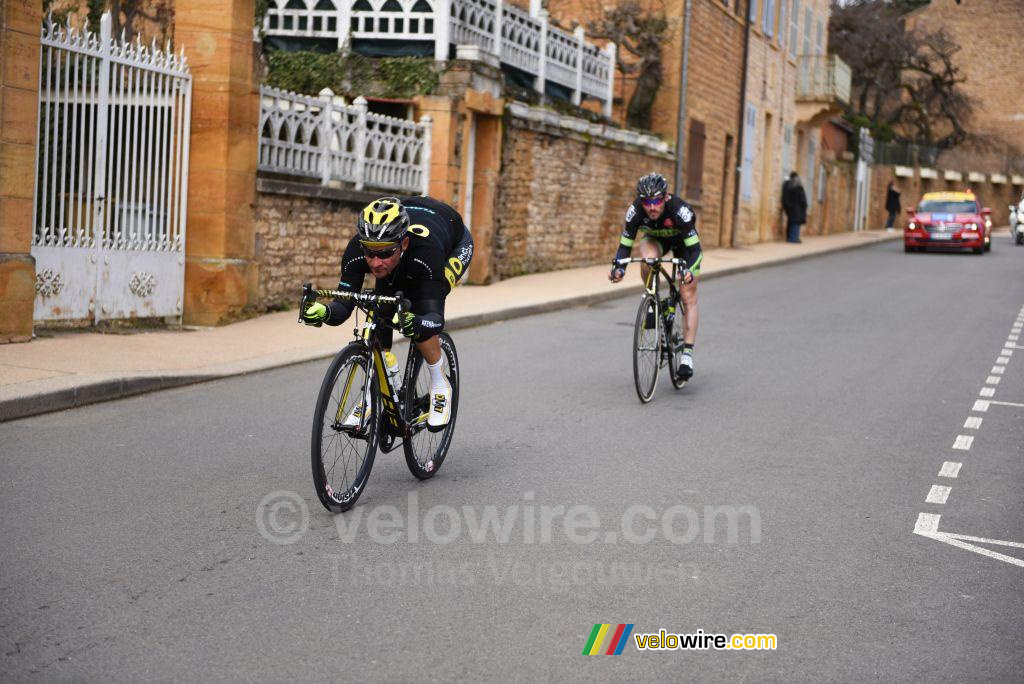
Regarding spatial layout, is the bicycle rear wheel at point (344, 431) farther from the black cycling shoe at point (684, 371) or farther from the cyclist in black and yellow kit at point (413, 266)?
the black cycling shoe at point (684, 371)

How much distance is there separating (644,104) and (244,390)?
756 inches

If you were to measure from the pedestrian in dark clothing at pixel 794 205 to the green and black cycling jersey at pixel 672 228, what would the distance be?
2667 centimetres

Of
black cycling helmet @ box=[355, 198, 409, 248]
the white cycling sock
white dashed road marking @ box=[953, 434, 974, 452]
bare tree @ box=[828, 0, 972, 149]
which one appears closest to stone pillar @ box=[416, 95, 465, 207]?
white dashed road marking @ box=[953, 434, 974, 452]

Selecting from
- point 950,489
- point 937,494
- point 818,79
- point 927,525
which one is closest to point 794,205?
point 818,79

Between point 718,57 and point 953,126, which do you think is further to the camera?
point 953,126

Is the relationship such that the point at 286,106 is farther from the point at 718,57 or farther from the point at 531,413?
the point at 718,57

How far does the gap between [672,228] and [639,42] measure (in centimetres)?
1779

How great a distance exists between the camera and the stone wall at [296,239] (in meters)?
13.3

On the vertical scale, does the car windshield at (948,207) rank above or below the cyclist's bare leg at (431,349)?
above

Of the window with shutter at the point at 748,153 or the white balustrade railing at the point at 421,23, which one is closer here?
the white balustrade railing at the point at 421,23

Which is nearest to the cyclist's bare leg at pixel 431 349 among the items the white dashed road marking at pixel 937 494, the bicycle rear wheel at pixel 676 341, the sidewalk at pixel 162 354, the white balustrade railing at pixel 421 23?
the white dashed road marking at pixel 937 494

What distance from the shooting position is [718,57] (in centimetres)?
2991

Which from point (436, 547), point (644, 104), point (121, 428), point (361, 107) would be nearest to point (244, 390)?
point (121, 428)

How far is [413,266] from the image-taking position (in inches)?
245
